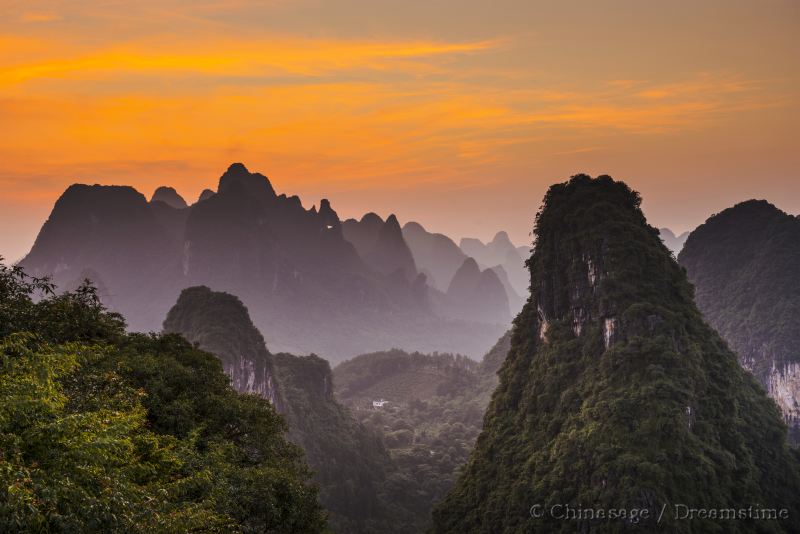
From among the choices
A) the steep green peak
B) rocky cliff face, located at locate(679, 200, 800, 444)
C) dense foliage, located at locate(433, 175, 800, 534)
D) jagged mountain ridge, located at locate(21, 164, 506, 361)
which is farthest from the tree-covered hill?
jagged mountain ridge, located at locate(21, 164, 506, 361)

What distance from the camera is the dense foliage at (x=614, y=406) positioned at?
29219 mm

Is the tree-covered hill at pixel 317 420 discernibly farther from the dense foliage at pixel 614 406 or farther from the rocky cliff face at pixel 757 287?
the rocky cliff face at pixel 757 287

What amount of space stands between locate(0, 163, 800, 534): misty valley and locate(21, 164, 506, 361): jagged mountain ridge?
62.4m

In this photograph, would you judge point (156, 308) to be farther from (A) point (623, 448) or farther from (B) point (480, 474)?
(A) point (623, 448)

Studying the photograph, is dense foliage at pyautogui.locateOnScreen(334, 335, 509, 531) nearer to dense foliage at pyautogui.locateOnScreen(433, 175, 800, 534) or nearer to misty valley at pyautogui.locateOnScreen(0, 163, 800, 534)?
misty valley at pyautogui.locateOnScreen(0, 163, 800, 534)

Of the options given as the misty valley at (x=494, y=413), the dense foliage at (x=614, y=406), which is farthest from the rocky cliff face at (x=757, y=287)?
the dense foliage at (x=614, y=406)

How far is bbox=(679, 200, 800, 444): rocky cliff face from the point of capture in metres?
63.2

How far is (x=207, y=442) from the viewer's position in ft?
63.5

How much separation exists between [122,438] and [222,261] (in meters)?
148

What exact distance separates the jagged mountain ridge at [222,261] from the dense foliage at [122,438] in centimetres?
12219

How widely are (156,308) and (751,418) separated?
139 metres

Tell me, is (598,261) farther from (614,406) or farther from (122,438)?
(122,438)

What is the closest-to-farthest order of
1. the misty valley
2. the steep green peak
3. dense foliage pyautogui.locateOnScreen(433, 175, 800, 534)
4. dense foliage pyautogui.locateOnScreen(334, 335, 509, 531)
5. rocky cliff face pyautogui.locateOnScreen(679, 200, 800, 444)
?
the misty valley < dense foliage pyautogui.locateOnScreen(433, 175, 800, 534) < the steep green peak < dense foliage pyautogui.locateOnScreen(334, 335, 509, 531) < rocky cliff face pyautogui.locateOnScreen(679, 200, 800, 444)

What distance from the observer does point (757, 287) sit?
7025 centimetres
